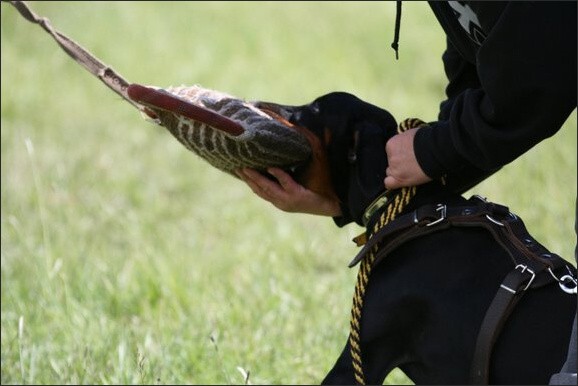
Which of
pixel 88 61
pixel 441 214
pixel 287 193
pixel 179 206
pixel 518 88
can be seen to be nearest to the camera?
pixel 518 88

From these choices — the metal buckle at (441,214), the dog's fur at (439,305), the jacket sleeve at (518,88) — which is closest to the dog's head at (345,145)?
the dog's fur at (439,305)

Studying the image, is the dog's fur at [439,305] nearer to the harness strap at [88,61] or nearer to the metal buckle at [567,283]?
the metal buckle at [567,283]

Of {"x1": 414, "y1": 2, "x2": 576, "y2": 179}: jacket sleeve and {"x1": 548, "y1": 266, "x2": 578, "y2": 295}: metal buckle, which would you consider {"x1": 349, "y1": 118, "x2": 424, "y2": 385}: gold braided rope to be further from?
{"x1": 548, "y1": 266, "x2": 578, "y2": 295}: metal buckle

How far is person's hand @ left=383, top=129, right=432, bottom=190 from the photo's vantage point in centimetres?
229

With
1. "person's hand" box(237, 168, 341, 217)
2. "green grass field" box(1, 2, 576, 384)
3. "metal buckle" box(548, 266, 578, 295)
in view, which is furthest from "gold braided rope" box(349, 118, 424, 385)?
"green grass field" box(1, 2, 576, 384)

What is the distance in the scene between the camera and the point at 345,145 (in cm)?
248

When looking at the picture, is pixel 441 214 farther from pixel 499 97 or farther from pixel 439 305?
pixel 499 97

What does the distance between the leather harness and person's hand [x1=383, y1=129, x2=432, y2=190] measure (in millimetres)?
68

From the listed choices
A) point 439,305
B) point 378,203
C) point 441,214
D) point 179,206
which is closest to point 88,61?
point 378,203

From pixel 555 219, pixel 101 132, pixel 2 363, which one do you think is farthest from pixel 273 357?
pixel 101 132

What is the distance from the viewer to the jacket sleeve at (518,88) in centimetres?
192

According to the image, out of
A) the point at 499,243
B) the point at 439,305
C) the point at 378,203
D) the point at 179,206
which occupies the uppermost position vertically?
the point at 179,206

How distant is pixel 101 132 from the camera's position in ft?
22.8

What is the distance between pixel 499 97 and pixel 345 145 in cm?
55
